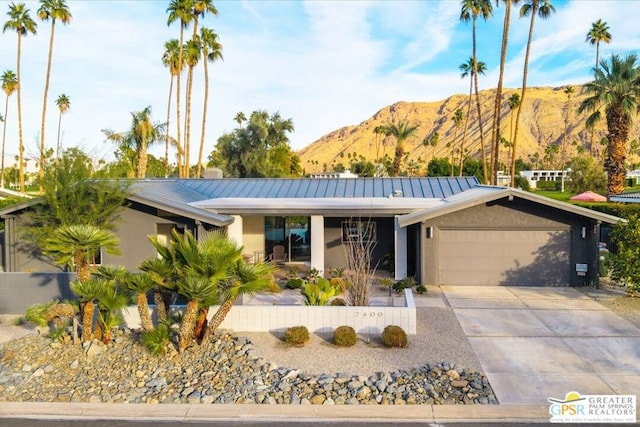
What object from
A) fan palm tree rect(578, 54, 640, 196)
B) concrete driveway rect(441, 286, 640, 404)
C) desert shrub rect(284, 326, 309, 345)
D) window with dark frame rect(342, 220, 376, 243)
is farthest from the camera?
fan palm tree rect(578, 54, 640, 196)

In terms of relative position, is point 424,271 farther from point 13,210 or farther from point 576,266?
point 13,210

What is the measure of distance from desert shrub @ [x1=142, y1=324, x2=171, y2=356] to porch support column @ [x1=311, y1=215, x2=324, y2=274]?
8803mm

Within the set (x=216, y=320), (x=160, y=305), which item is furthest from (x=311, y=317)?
(x=160, y=305)

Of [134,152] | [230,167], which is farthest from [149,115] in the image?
[230,167]

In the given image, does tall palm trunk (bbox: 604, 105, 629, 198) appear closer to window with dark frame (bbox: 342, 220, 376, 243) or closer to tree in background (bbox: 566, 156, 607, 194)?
window with dark frame (bbox: 342, 220, 376, 243)

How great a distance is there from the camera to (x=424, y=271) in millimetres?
17297

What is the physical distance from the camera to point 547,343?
432 inches

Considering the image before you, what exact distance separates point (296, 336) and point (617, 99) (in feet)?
81.7

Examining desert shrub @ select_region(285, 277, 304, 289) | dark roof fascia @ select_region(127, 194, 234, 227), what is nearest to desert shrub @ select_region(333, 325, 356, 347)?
desert shrub @ select_region(285, 277, 304, 289)

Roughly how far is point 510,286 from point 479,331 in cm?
574

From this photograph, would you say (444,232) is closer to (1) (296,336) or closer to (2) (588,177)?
(1) (296,336)

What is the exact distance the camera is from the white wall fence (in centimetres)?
1182

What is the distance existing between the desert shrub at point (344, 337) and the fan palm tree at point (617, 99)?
23115mm

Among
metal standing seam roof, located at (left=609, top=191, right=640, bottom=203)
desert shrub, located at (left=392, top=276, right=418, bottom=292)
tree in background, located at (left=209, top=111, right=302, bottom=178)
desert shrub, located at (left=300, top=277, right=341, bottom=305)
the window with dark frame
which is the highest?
tree in background, located at (left=209, top=111, right=302, bottom=178)
